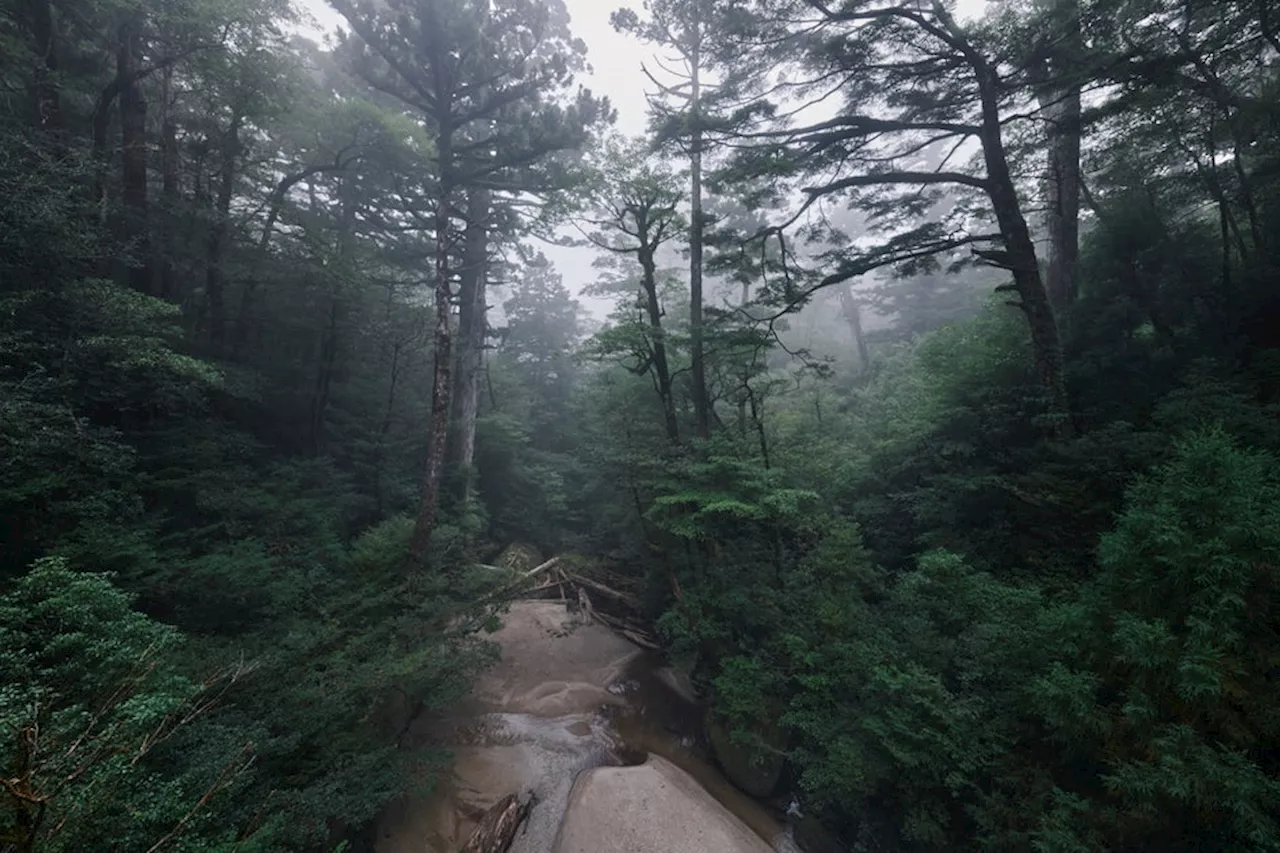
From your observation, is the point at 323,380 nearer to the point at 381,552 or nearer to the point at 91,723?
the point at 381,552

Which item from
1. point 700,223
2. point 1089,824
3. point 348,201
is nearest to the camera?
point 1089,824

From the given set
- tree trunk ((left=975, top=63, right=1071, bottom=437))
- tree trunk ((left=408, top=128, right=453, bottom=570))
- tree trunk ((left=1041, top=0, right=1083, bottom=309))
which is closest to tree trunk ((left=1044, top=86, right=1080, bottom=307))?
tree trunk ((left=1041, top=0, right=1083, bottom=309))

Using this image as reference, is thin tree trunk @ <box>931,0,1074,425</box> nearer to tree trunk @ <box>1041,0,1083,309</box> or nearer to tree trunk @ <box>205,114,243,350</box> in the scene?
tree trunk @ <box>1041,0,1083,309</box>

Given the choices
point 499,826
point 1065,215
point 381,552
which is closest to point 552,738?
point 499,826

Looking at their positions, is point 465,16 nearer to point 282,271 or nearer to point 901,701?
point 282,271

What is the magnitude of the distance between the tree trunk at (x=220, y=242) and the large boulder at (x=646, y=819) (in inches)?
434

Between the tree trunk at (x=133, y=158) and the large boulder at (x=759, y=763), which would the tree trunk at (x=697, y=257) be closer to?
the large boulder at (x=759, y=763)

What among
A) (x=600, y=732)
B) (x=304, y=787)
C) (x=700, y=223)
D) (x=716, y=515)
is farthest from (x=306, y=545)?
(x=700, y=223)

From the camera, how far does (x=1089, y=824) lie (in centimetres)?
312

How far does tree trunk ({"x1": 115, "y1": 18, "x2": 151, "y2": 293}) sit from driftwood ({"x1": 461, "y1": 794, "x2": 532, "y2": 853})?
1002cm

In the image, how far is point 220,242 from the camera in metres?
9.59

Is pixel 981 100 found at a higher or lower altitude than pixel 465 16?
lower

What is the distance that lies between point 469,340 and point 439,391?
5304mm

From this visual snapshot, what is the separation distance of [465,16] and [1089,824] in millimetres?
12699
